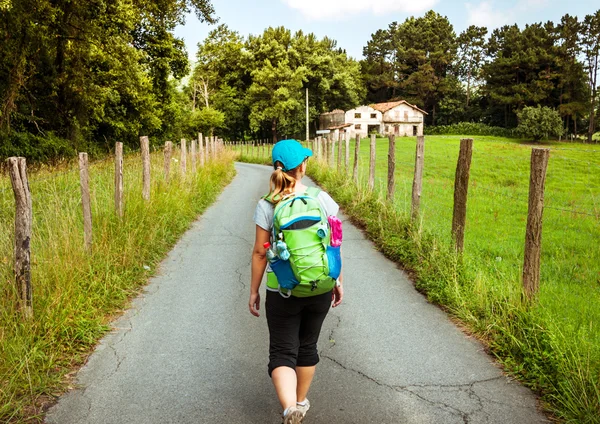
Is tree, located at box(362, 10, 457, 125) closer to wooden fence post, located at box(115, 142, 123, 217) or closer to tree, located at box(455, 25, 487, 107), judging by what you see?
tree, located at box(455, 25, 487, 107)

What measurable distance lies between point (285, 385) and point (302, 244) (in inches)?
32.6

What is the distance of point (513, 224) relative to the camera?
12.4 meters

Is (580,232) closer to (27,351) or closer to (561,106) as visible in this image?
(27,351)

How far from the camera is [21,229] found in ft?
15.2

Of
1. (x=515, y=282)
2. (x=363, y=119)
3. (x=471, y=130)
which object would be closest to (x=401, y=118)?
(x=363, y=119)

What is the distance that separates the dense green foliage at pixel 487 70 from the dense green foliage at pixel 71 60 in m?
62.1

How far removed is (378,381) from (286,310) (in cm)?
142

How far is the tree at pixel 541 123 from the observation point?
64875 mm

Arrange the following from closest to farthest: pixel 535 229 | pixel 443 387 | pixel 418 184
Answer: pixel 443 387 < pixel 535 229 < pixel 418 184

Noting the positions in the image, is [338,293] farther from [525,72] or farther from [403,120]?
[403,120]

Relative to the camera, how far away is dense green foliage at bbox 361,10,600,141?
240ft

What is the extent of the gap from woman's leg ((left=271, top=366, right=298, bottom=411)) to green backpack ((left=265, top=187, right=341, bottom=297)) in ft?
1.53

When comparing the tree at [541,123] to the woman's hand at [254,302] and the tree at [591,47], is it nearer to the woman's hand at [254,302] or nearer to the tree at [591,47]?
the tree at [591,47]

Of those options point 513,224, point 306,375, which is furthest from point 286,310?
point 513,224
